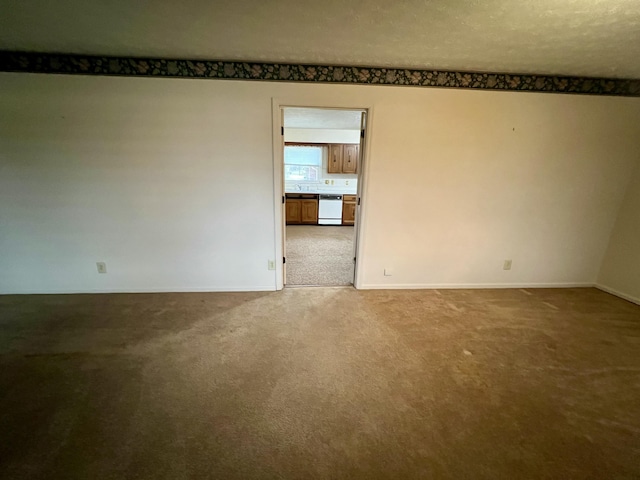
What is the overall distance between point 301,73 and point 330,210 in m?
4.37

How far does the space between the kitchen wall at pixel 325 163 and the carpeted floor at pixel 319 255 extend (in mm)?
1194

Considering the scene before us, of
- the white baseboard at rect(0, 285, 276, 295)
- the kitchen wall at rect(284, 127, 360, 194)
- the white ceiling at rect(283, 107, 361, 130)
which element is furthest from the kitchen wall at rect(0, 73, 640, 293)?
the kitchen wall at rect(284, 127, 360, 194)

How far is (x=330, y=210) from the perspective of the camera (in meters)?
6.97

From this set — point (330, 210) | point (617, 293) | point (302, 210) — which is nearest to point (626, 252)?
point (617, 293)

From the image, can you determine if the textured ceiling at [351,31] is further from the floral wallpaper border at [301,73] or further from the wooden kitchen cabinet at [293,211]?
the wooden kitchen cabinet at [293,211]

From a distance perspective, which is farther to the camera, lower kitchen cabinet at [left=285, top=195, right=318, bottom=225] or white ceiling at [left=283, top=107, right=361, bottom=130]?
lower kitchen cabinet at [left=285, top=195, right=318, bottom=225]

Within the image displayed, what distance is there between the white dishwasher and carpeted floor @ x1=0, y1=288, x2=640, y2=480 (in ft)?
13.8

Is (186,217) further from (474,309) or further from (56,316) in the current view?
(474,309)

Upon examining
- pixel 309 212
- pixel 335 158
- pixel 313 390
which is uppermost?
pixel 335 158

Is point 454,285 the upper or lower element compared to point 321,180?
lower

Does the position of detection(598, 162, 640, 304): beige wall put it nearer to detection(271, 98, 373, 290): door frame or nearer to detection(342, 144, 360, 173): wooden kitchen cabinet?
detection(271, 98, 373, 290): door frame

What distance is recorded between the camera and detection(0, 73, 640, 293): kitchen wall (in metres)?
2.70

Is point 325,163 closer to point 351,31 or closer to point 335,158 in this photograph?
point 335,158

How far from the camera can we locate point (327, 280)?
3.60 metres
